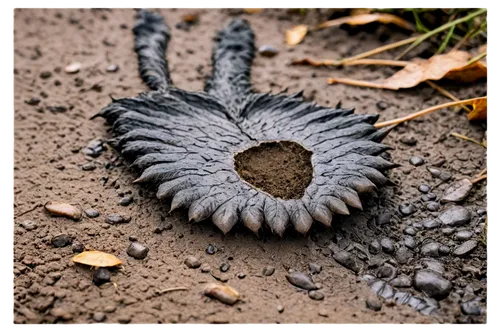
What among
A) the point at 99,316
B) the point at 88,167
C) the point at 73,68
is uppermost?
the point at 73,68

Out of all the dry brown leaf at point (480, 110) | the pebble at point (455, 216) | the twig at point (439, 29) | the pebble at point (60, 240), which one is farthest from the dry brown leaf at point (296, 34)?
the pebble at point (60, 240)

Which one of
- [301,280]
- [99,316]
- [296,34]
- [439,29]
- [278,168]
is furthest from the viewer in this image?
[296,34]

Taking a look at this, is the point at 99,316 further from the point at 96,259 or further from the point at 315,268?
the point at 315,268

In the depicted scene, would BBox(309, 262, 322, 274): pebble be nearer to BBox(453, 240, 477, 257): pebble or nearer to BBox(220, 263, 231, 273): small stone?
BBox(220, 263, 231, 273): small stone

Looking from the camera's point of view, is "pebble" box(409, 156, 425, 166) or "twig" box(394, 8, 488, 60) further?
"twig" box(394, 8, 488, 60)

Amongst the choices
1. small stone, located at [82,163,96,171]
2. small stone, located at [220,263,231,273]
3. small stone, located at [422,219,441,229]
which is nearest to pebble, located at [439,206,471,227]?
small stone, located at [422,219,441,229]

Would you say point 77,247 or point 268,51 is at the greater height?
point 268,51

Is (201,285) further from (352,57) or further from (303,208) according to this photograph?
(352,57)

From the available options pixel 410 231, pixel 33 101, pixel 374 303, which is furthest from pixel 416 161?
pixel 33 101
